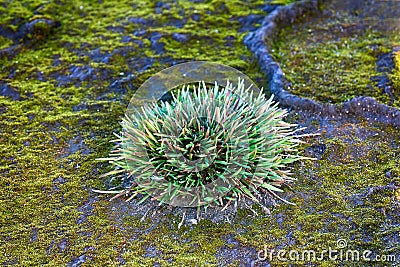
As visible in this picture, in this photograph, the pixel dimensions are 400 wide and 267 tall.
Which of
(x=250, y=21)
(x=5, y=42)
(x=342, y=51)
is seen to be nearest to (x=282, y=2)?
(x=250, y=21)

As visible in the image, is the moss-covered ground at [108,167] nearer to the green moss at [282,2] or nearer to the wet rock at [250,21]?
the wet rock at [250,21]

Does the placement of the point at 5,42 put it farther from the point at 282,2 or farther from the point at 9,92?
the point at 282,2

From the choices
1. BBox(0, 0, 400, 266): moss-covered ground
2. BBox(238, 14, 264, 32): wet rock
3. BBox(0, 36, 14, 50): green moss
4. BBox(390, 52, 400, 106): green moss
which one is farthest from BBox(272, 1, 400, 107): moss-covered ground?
BBox(0, 36, 14, 50): green moss

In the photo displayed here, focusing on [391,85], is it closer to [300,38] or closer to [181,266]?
[300,38]

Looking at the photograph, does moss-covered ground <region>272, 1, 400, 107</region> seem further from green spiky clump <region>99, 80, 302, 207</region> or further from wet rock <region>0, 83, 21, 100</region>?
wet rock <region>0, 83, 21, 100</region>

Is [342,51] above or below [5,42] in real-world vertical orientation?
below

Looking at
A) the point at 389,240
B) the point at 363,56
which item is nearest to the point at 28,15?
the point at 363,56
